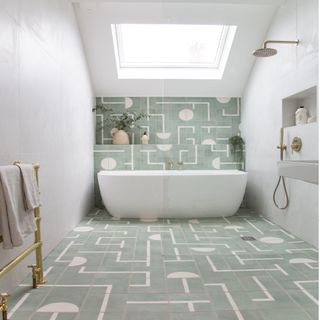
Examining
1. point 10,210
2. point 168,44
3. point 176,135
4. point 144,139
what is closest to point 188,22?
point 168,44

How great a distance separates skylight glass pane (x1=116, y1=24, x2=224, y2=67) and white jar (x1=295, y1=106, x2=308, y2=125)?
5.47ft

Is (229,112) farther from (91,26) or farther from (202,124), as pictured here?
(91,26)

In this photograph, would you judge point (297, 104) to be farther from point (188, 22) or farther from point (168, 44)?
point (168, 44)

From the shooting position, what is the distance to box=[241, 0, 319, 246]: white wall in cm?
288

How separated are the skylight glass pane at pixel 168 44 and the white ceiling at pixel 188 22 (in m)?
0.23

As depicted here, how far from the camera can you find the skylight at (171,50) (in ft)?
13.6

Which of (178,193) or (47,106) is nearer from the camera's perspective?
(47,106)

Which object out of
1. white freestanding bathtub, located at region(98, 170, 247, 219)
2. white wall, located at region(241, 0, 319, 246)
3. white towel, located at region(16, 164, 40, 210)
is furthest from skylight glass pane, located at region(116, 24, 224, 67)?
white towel, located at region(16, 164, 40, 210)

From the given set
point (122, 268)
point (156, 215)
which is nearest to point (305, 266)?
point (122, 268)

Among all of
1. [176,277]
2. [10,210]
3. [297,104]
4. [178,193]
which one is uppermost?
[297,104]

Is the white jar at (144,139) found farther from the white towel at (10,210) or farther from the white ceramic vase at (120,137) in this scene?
the white towel at (10,210)

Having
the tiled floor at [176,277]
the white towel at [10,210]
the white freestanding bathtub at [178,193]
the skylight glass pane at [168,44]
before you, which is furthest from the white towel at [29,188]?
the skylight glass pane at [168,44]

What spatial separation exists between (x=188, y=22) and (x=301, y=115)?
1752mm

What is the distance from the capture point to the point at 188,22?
383 centimetres
